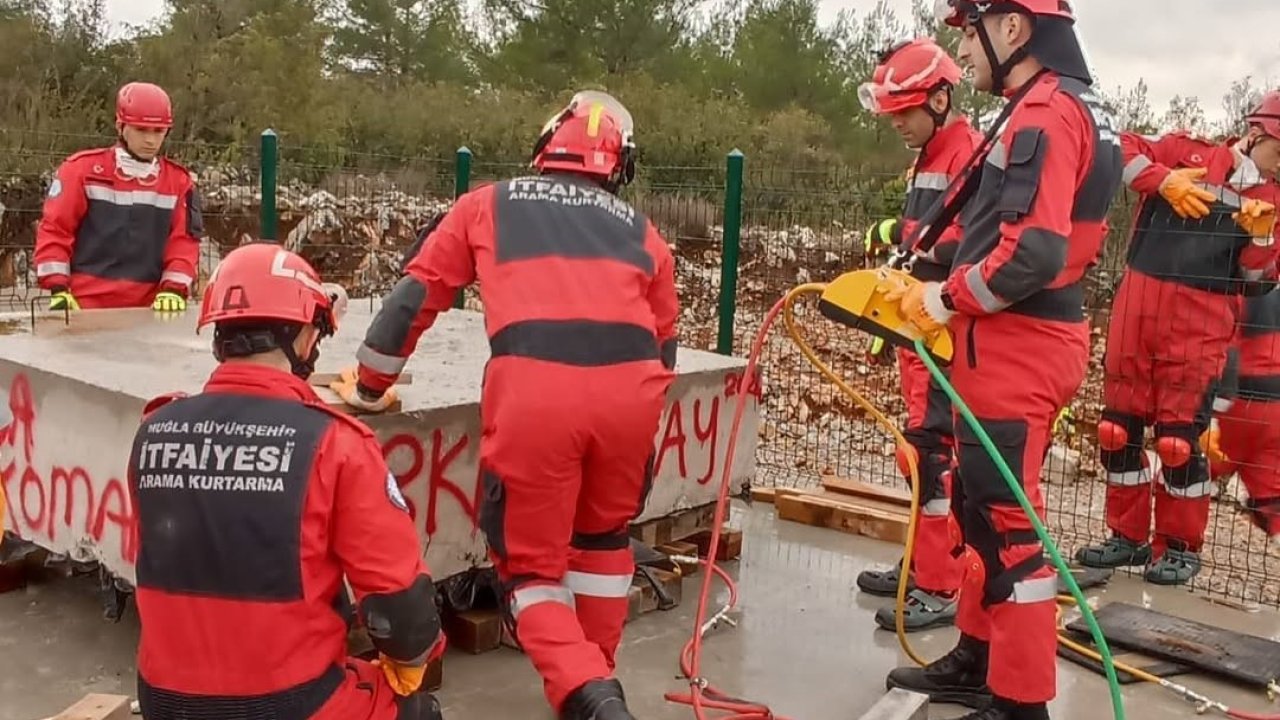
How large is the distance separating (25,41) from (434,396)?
61.5 ft

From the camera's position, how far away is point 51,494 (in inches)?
177

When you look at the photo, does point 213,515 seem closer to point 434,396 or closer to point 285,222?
point 434,396

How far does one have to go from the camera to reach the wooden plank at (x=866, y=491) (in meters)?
6.68

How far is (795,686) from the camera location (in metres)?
4.53

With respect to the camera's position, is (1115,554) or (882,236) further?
(1115,554)

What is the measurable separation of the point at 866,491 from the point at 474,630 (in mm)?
2947

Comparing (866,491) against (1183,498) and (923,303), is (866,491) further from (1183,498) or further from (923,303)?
(923,303)

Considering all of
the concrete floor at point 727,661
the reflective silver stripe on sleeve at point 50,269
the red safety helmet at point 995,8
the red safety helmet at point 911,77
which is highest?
the red safety helmet at point 995,8

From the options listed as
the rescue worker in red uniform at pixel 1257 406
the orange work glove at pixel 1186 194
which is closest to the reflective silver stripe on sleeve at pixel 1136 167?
the orange work glove at pixel 1186 194

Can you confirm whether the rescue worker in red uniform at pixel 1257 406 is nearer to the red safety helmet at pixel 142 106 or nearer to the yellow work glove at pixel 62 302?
the red safety helmet at pixel 142 106

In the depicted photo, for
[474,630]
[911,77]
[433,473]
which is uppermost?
[911,77]

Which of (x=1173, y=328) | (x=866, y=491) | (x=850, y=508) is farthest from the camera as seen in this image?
(x=866, y=491)

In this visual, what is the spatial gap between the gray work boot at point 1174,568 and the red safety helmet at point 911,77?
2768mm

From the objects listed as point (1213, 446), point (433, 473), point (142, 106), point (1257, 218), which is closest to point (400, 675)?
point (433, 473)
